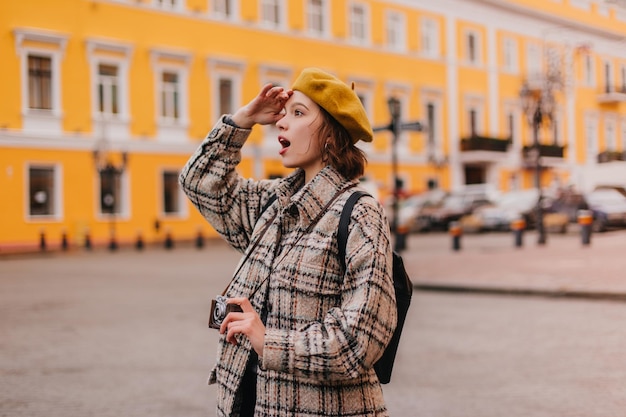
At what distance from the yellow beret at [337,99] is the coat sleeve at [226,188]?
1.33ft

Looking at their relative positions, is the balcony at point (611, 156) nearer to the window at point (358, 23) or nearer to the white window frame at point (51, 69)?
the white window frame at point (51, 69)

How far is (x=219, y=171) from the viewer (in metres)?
2.94

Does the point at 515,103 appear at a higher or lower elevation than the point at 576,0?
higher

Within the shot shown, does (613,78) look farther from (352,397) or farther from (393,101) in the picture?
(393,101)

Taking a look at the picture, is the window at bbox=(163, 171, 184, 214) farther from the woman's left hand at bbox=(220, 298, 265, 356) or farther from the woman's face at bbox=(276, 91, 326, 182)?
the woman's left hand at bbox=(220, 298, 265, 356)

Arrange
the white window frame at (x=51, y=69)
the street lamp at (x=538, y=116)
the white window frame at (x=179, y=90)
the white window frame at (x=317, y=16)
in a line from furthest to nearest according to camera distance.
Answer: the white window frame at (x=317, y=16) < the white window frame at (x=179, y=90) < the white window frame at (x=51, y=69) < the street lamp at (x=538, y=116)

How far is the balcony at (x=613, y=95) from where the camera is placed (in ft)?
30.1

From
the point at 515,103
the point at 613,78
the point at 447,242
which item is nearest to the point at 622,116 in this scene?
the point at 613,78

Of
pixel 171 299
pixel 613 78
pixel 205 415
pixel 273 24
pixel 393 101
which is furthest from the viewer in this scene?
pixel 273 24

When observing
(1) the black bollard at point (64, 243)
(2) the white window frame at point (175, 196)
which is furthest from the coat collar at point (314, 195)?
(2) the white window frame at point (175, 196)

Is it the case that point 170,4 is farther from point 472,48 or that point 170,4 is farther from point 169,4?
point 472,48

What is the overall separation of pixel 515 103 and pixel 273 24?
17.0m

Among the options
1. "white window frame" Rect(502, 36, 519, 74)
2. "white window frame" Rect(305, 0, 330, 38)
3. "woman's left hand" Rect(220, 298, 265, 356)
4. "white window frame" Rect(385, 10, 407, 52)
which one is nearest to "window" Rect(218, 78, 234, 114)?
"white window frame" Rect(305, 0, 330, 38)

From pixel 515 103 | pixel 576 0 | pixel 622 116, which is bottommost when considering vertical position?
pixel 622 116
